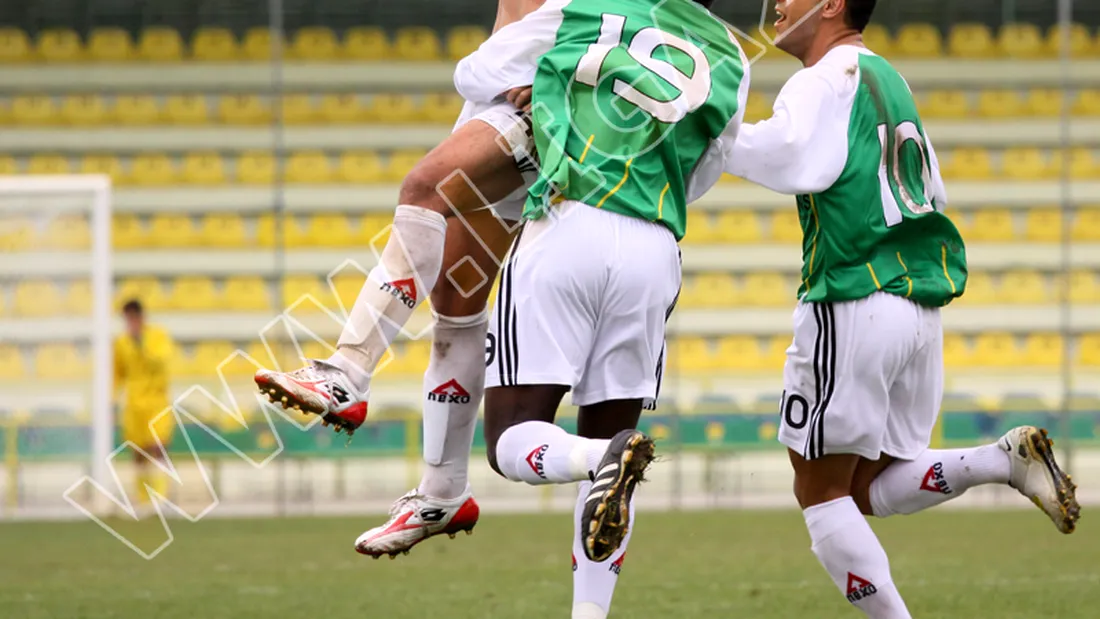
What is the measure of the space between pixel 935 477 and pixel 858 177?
82 centimetres

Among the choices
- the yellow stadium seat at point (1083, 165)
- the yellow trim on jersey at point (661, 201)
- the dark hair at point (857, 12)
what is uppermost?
the yellow stadium seat at point (1083, 165)

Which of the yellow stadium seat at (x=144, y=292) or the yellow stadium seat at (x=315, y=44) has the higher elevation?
the yellow stadium seat at (x=315, y=44)

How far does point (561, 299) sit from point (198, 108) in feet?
41.4

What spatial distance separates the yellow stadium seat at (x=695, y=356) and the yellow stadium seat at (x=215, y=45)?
18.3ft

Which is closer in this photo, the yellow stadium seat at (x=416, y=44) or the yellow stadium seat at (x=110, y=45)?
the yellow stadium seat at (x=110, y=45)

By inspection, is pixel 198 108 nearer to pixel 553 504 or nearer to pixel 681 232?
pixel 553 504

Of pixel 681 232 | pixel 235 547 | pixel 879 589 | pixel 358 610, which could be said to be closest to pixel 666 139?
pixel 681 232

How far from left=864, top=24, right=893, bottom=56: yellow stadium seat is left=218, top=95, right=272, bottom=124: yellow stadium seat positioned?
6272 millimetres

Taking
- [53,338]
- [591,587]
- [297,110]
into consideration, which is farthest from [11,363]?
[591,587]

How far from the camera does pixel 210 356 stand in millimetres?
14047

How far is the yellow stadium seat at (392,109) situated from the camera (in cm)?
1516

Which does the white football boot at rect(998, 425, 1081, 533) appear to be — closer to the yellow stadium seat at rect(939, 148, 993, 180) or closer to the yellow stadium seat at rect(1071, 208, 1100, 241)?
the yellow stadium seat at rect(1071, 208, 1100, 241)

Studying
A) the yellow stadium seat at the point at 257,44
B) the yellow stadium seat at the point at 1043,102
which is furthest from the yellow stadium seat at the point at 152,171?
the yellow stadium seat at the point at 1043,102

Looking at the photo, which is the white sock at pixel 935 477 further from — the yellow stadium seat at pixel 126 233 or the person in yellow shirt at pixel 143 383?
the yellow stadium seat at pixel 126 233
